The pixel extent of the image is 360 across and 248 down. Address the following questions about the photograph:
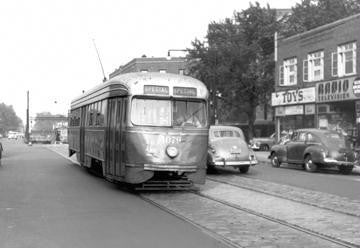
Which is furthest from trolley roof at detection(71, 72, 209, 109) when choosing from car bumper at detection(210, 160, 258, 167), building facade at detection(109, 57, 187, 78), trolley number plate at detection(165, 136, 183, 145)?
building facade at detection(109, 57, 187, 78)

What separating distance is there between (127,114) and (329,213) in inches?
208

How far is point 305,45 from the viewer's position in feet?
118

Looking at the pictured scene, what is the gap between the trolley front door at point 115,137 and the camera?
13031 millimetres

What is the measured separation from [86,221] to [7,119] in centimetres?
16556

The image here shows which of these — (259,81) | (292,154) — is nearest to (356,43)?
(292,154)

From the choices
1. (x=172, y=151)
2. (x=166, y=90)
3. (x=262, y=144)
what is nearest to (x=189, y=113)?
(x=166, y=90)

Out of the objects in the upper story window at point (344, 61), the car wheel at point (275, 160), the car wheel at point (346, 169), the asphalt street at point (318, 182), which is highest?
the upper story window at point (344, 61)

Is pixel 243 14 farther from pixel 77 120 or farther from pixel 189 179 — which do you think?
pixel 189 179

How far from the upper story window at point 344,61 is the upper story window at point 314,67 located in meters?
1.37

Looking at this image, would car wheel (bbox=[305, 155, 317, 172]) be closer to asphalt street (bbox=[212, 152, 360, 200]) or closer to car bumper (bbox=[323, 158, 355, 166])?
car bumper (bbox=[323, 158, 355, 166])

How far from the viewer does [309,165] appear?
2050cm

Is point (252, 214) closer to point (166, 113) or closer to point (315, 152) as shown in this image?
point (166, 113)

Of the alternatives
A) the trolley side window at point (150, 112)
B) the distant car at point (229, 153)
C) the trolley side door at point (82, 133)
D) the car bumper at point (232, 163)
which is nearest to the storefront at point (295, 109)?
the distant car at point (229, 153)

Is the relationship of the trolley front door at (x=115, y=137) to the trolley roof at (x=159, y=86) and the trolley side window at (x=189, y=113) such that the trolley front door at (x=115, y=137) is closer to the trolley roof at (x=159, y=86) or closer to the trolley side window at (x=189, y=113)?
the trolley roof at (x=159, y=86)
